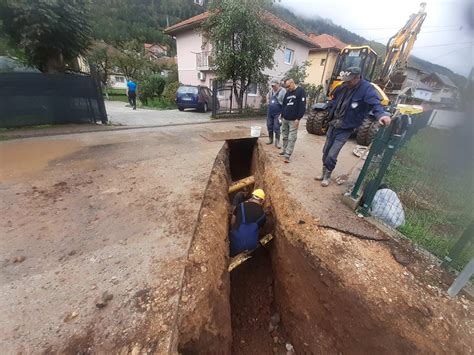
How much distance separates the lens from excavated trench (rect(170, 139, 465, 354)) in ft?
6.71

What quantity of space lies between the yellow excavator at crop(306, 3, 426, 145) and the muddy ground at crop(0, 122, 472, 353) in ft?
11.5

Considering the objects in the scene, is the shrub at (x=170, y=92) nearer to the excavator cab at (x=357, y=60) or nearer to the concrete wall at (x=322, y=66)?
the excavator cab at (x=357, y=60)

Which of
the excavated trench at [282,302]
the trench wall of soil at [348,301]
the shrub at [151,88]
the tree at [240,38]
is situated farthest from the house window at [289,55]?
the trench wall of soil at [348,301]

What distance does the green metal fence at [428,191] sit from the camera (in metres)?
2.83

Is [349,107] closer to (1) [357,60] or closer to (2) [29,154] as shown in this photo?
(1) [357,60]

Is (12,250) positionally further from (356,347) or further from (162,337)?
A: (356,347)

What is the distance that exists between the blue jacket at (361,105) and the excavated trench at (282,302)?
60.5 inches

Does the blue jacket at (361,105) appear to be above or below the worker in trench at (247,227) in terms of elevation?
above

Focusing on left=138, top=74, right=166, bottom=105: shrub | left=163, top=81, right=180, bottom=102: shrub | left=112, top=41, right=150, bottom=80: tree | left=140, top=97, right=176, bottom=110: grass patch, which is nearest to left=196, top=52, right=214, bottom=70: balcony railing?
left=163, top=81, right=180, bottom=102: shrub

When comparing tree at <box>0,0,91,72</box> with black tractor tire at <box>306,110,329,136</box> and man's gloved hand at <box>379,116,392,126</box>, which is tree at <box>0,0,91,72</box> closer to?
black tractor tire at <box>306,110,329,136</box>

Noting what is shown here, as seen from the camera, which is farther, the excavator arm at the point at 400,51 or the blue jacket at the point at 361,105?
the excavator arm at the point at 400,51

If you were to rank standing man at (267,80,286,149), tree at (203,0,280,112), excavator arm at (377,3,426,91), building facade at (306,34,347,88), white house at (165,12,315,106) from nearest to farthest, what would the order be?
standing man at (267,80,286,149) → excavator arm at (377,3,426,91) → tree at (203,0,280,112) → white house at (165,12,315,106) → building facade at (306,34,347,88)

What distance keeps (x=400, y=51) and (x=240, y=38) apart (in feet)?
20.8

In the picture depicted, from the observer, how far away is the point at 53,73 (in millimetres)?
6801
